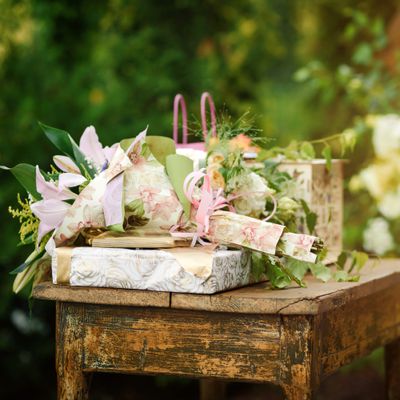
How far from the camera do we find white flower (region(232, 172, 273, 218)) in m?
2.00

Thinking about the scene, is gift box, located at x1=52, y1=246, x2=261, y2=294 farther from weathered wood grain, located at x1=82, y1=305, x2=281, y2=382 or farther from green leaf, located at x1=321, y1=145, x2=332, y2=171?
green leaf, located at x1=321, y1=145, x2=332, y2=171

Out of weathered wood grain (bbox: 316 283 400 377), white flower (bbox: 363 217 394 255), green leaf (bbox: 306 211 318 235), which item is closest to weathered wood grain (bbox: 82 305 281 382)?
weathered wood grain (bbox: 316 283 400 377)

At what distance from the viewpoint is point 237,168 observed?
78.5 inches

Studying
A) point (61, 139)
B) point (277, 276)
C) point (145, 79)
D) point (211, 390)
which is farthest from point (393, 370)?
point (145, 79)

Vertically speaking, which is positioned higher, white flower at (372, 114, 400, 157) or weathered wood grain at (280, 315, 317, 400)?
white flower at (372, 114, 400, 157)

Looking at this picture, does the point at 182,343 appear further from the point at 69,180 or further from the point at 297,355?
the point at 69,180

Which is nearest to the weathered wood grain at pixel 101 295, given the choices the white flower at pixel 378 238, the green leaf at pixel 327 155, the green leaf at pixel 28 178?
the green leaf at pixel 28 178

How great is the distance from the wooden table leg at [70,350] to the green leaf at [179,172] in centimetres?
31

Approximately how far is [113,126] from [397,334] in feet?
5.81

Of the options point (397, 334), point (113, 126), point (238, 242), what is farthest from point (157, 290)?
point (113, 126)

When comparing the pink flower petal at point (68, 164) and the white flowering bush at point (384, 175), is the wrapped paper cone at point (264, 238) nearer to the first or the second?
the pink flower petal at point (68, 164)

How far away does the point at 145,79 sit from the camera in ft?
13.8

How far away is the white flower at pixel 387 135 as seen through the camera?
3381 mm

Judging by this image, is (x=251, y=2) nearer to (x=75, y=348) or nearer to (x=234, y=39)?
(x=234, y=39)
